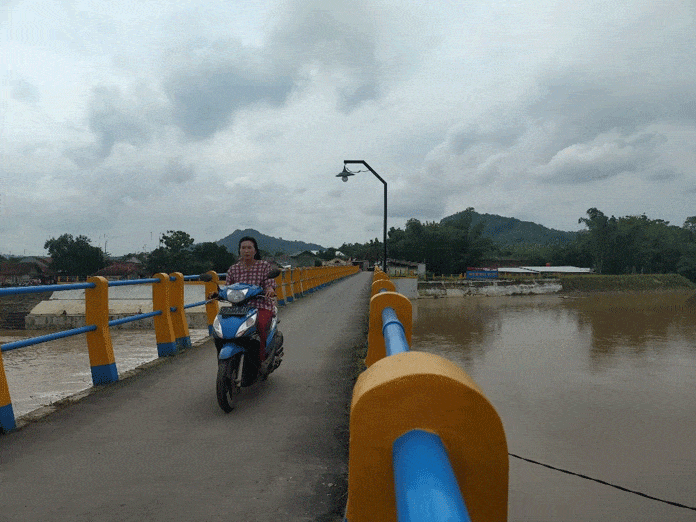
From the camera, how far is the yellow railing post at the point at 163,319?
6621mm

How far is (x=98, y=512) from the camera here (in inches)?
97.9

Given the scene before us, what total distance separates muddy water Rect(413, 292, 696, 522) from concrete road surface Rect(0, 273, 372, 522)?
2.82 meters

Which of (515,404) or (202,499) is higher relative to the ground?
(202,499)

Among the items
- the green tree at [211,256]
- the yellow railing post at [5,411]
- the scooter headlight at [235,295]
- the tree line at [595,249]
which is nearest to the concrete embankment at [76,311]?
the scooter headlight at [235,295]

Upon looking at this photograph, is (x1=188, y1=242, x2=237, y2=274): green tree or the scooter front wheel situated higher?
(x1=188, y1=242, x2=237, y2=274): green tree

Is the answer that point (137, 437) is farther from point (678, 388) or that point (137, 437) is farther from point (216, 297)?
point (678, 388)

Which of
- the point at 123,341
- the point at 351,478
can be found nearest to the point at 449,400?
the point at 351,478

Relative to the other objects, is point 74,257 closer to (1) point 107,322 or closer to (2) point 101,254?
(2) point 101,254

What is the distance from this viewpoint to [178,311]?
→ 7.16 m

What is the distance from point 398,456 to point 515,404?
10.8 metres

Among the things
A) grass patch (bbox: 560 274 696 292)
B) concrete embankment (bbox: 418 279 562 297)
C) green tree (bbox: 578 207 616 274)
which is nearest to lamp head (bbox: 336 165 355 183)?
concrete embankment (bbox: 418 279 562 297)

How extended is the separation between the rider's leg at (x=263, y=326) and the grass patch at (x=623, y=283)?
2907 inches

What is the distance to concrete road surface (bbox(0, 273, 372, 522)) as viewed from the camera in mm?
2543

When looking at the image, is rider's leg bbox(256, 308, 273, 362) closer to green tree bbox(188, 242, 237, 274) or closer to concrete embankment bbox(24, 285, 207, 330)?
concrete embankment bbox(24, 285, 207, 330)
